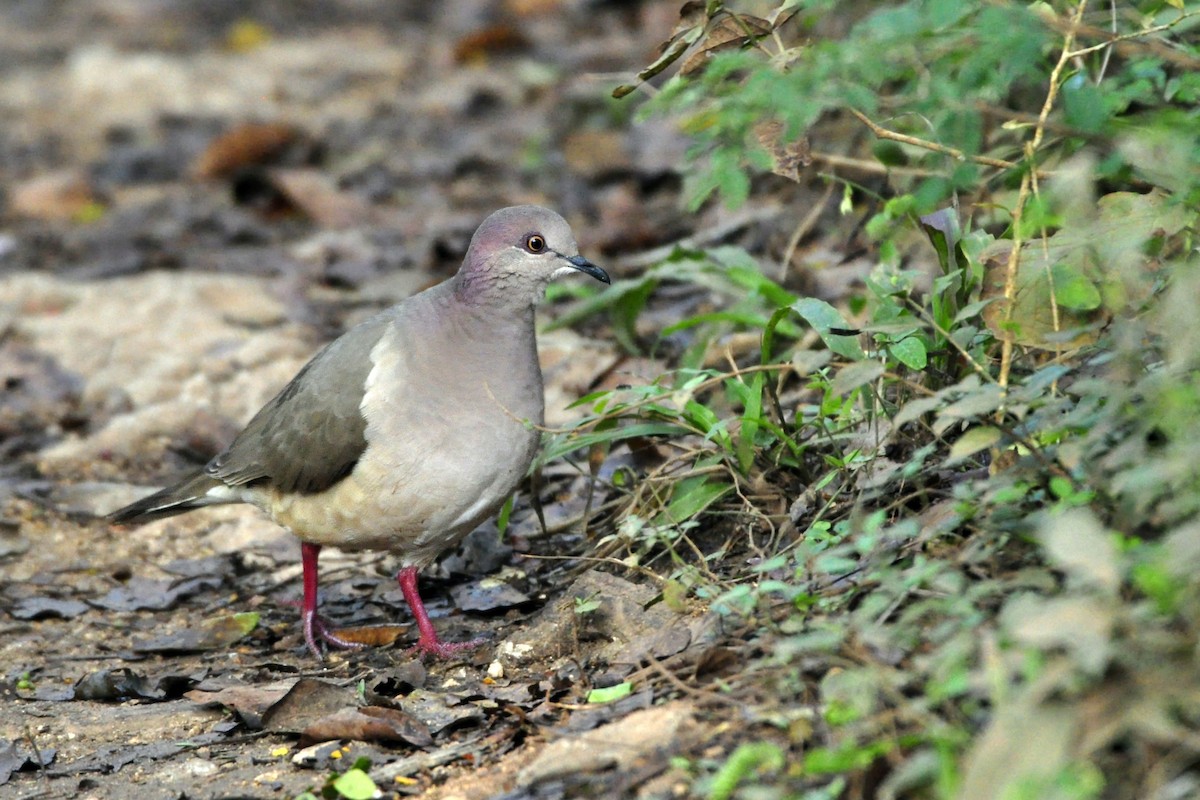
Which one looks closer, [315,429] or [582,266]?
[315,429]

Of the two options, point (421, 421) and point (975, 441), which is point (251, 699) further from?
point (975, 441)

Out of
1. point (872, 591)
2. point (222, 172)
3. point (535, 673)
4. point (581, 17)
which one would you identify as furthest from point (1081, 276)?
point (581, 17)

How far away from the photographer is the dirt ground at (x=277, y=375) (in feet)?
12.5

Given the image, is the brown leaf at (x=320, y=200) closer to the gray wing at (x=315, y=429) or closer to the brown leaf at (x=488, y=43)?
the brown leaf at (x=488, y=43)

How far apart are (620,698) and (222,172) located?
7365mm

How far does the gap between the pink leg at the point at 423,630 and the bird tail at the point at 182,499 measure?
94cm

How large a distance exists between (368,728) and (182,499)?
2027 mm

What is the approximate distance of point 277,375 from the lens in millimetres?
6953

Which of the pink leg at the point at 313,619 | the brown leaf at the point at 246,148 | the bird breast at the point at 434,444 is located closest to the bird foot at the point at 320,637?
the pink leg at the point at 313,619

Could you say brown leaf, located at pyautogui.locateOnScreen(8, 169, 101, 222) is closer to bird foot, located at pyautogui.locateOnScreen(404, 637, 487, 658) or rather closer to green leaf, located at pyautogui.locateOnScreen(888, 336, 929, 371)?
bird foot, located at pyautogui.locateOnScreen(404, 637, 487, 658)

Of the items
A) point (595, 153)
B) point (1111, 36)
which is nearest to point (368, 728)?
point (1111, 36)

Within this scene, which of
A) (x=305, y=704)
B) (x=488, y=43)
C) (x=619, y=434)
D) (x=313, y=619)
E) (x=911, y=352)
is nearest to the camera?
(x=911, y=352)

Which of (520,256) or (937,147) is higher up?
(937,147)

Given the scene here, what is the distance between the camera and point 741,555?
4.29 metres
